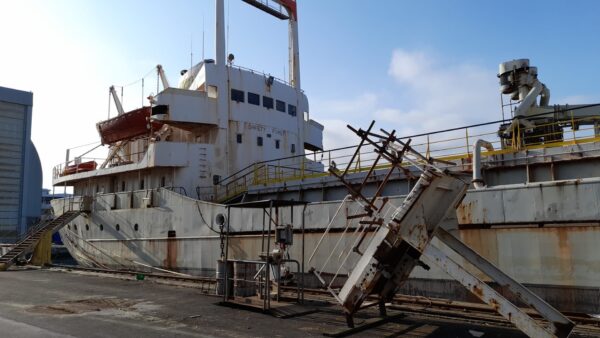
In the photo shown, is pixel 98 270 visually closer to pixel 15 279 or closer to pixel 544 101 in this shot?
pixel 15 279

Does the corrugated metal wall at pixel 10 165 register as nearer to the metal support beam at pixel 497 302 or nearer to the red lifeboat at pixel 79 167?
the red lifeboat at pixel 79 167

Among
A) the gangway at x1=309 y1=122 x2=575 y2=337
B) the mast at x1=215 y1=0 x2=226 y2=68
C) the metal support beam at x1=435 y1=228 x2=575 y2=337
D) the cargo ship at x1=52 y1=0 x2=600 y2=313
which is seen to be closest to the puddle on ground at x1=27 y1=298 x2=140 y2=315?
the cargo ship at x1=52 y1=0 x2=600 y2=313

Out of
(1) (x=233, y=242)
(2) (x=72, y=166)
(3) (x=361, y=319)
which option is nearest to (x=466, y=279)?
(3) (x=361, y=319)

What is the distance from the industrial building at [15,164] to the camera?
36688mm

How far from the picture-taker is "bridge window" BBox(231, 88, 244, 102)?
20.2m

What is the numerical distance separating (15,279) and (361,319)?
12806 mm

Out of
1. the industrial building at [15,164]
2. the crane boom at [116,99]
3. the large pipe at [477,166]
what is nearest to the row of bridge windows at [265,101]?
the crane boom at [116,99]

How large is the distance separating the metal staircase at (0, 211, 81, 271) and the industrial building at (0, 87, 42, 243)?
1742 centimetres

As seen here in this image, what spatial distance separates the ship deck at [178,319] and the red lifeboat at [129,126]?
10.6 m

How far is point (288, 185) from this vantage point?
1593 cm

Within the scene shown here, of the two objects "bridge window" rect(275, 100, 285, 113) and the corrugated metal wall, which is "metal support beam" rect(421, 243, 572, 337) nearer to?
"bridge window" rect(275, 100, 285, 113)

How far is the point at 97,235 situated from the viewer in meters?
20.6

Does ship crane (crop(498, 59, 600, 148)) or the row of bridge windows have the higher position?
Result: the row of bridge windows

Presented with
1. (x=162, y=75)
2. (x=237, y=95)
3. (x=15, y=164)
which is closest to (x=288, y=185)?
(x=237, y=95)
